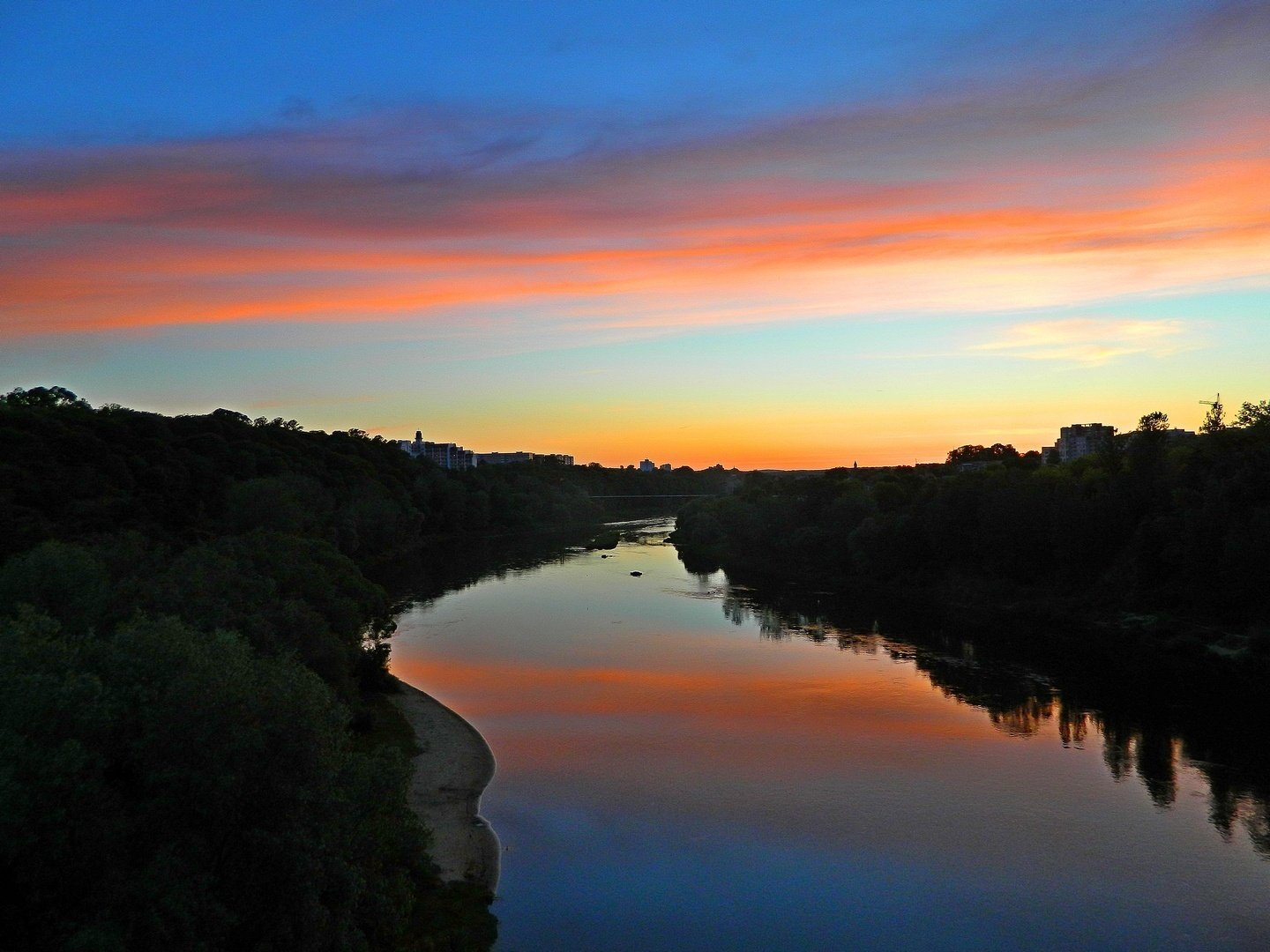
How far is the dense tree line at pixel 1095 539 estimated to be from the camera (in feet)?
165

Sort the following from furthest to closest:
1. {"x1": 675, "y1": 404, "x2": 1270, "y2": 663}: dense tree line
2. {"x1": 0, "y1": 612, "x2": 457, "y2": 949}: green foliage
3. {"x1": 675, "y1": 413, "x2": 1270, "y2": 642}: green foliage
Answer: {"x1": 675, "y1": 413, "x2": 1270, "y2": 642}: green foliage → {"x1": 675, "y1": 404, "x2": 1270, "y2": 663}: dense tree line → {"x1": 0, "y1": 612, "x2": 457, "y2": 949}: green foliage

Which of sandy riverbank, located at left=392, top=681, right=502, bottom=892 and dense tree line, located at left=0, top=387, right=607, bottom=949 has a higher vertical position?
dense tree line, located at left=0, top=387, right=607, bottom=949

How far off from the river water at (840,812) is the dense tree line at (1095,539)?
13420mm

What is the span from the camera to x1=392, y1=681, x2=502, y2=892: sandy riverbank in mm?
23797

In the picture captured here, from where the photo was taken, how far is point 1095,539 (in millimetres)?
61188

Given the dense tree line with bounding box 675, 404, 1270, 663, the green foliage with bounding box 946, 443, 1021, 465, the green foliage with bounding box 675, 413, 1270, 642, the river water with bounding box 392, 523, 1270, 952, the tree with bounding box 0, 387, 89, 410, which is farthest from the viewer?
the green foliage with bounding box 946, 443, 1021, 465

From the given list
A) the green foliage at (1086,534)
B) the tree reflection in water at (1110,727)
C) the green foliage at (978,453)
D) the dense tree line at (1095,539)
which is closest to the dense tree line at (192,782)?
the tree reflection in water at (1110,727)

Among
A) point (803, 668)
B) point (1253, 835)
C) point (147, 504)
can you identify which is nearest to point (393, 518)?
point (147, 504)

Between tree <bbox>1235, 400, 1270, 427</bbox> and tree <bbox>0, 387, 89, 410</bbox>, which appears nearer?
tree <bbox>1235, 400, 1270, 427</bbox>

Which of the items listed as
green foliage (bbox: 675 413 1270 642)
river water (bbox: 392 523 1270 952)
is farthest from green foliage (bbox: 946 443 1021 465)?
river water (bbox: 392 523 1270 952)

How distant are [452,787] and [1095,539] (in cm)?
4669

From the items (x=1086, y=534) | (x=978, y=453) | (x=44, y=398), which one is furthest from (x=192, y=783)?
(x=978, y=453)

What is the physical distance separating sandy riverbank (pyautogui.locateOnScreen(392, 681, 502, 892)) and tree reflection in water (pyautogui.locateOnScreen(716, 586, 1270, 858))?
18.4 meters

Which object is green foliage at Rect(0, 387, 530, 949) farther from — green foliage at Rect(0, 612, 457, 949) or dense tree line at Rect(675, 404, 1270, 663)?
dense tree line at Rect(675, 404, 1270, 663)
